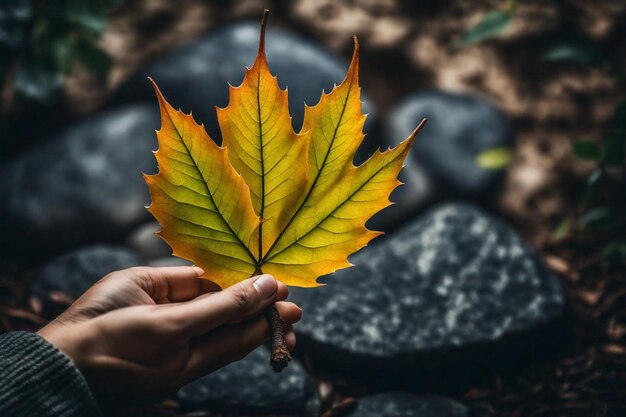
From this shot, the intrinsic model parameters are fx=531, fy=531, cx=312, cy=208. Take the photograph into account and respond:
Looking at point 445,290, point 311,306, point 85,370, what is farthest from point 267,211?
point 445,290

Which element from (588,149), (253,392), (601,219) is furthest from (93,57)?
(601,219)

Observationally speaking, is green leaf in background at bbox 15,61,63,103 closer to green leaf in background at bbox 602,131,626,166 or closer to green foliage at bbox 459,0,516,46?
green foliage at bbox 459,0,516,46

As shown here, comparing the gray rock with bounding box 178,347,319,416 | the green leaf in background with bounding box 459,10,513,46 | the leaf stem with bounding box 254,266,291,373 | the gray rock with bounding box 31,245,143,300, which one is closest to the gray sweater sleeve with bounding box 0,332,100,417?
the leaf stem with bounding box 254,266,291,373

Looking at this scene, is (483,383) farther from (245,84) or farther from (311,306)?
(245,84)

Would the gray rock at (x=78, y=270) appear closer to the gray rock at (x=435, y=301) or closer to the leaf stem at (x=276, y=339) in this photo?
the gray rock at (x=435, y=301)

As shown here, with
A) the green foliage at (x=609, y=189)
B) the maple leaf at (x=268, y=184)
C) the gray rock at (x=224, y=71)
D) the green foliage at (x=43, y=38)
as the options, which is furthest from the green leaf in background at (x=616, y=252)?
the green foliage at (x=43, y=38)

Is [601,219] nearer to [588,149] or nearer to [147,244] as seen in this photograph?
[588,149]
